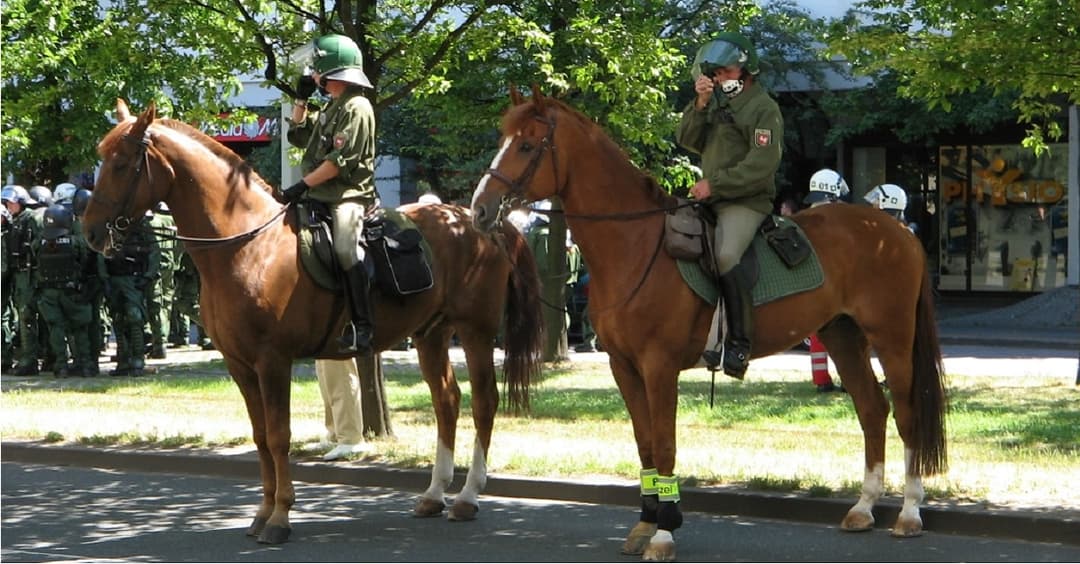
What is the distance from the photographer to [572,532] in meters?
9.92

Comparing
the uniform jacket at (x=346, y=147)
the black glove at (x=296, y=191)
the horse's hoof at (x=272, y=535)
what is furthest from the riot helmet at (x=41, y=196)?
the horse's hoof at (x=272, y=535)

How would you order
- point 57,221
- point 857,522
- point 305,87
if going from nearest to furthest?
1. point 857,522
2. point 305,87
3. point 57,221

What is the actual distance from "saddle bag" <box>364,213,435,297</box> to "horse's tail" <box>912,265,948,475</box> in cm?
306

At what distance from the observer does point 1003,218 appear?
1300 inches

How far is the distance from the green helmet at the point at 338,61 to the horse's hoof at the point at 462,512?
2.68 metres

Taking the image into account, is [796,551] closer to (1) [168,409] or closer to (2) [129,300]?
(1) [168,409]

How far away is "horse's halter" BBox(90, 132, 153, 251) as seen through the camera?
9.61m

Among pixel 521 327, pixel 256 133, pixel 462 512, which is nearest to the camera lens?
pixel 462 512

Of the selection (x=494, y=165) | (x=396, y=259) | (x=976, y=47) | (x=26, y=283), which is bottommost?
(x=396, y=259)

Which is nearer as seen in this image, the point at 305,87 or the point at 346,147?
the point at 346,147

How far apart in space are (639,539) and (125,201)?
3.50m

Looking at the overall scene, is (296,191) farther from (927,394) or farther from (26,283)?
(26,283)

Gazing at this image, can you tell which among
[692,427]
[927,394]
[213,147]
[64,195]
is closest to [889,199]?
[692,427]

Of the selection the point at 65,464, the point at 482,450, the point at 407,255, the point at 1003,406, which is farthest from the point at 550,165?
the point at 1003,406
